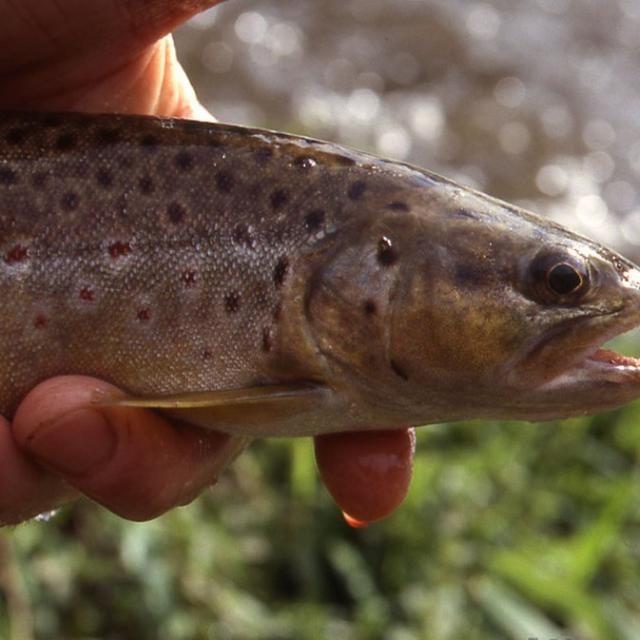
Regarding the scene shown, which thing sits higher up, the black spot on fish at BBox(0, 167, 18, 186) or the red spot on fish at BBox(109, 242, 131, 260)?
the black spot on fish at BBox(0, 167, 18, 186)

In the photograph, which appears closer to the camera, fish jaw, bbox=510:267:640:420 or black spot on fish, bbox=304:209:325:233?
fish jaw, bbox=510:267:640:420

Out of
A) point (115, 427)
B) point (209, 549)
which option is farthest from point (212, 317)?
point (209, 549)

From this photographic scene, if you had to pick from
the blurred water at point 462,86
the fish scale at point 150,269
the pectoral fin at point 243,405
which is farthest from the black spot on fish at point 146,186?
the blurred water at point 462,86

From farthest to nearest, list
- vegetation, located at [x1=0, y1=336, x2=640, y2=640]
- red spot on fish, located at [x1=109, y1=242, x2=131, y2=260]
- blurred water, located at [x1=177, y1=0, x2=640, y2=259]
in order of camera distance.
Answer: blurred water, located at [x1=177, y1=0, x2=640, y2=259] → vegetation, located at [x1=0, y1=336, x2=640, y2=640] → red spot on fish, located at [x1=109, y1=242, x2=131, y2=260]

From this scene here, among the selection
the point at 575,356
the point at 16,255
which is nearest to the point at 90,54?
the point at 16,255

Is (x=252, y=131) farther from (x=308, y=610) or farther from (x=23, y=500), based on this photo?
(x=308, y=610)

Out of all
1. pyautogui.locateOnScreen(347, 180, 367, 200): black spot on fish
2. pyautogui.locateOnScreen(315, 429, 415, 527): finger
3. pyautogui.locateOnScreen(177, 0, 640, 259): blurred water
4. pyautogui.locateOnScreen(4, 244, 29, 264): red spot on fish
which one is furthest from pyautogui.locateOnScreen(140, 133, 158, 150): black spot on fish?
pyautogui.locateOnScreen(177, 0, 640, 259): blurred water

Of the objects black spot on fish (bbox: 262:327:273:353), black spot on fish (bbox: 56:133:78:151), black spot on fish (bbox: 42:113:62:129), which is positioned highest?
black spot on fish (bbox: 42:113:62:129)

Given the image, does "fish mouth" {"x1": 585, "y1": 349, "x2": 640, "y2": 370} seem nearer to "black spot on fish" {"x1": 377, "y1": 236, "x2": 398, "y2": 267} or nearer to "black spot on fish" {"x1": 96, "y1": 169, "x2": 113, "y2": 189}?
"black spot on fish" {"x1": 377, "y1": 236, "x2": 398, "y2": 267}
